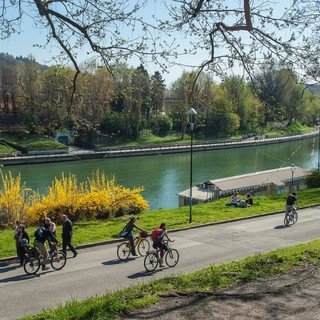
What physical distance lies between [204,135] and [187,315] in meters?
74.1

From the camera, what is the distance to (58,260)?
14.0 metres

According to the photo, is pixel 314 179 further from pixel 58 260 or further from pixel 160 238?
pixel 58 260

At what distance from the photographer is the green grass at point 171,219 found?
702 inches

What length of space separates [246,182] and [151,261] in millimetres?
21932

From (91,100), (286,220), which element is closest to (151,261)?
(91,100)

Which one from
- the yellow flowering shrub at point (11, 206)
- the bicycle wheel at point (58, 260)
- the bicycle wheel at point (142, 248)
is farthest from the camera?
the yellow flowering shrub at point (11, 206)

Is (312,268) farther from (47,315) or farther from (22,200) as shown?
(22,200)

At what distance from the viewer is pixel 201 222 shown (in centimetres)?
2152

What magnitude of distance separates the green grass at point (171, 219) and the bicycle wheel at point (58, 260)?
2104 mm

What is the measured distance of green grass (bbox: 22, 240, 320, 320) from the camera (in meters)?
7.08

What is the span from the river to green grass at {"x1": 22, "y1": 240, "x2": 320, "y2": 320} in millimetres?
24270

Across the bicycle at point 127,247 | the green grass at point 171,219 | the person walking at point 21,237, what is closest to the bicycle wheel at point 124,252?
the bicycle at point 127,247

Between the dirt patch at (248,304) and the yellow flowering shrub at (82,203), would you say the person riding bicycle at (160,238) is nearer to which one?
the dirt patch at (248,304)

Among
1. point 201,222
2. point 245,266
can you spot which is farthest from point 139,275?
point 201,222
